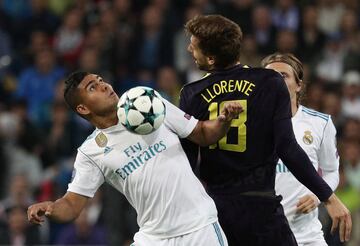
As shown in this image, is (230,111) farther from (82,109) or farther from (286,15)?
(286,15)

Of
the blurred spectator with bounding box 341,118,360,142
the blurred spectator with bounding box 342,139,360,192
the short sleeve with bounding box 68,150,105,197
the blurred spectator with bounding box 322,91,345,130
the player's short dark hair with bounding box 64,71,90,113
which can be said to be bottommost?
the blurred spectator with bounding box 342,139,360,192

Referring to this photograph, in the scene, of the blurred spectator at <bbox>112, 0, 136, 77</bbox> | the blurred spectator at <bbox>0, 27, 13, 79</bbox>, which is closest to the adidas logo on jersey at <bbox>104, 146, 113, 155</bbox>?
the blurred spectator at <bbox>112, 0, 136, 77</bbox>

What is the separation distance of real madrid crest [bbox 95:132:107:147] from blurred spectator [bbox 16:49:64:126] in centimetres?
744

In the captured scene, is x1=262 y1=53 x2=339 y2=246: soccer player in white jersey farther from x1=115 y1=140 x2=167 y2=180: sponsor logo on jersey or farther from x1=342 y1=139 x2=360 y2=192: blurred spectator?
x1=342 y1=139 x2=360 y2=192: blurred spectator

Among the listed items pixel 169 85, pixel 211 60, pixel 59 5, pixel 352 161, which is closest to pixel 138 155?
pixel 211 60

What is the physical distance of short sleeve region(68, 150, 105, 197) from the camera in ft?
19.8

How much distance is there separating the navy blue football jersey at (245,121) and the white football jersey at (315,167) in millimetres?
784

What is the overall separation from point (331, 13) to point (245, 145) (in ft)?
28.4

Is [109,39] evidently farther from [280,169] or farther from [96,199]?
[280,169]

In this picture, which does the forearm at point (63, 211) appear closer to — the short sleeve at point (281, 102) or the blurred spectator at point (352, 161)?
the short sleeve at point (281, 102)

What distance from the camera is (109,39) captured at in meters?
14.1

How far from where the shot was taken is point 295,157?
567 cm

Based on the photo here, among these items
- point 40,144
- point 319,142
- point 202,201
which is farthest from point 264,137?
point 40,144

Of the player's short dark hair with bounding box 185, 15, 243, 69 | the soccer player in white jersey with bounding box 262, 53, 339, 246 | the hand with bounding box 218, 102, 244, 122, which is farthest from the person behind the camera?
the soccer player in white jersey with bounding box 262, 53, 339, 246
